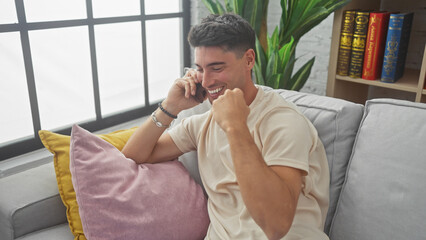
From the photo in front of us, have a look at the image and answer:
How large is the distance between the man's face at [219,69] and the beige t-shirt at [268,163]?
0.10 metres

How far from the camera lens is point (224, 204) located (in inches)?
50.1

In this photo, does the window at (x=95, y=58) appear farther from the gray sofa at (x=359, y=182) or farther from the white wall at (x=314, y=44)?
the gray sofa at (x=359, y=182)

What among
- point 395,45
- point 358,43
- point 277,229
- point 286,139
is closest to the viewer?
point 277,229

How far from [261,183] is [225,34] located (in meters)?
0.53

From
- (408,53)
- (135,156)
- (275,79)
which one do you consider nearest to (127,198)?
(135,156)

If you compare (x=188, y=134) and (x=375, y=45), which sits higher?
(x=375, y=45)

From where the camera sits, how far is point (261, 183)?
973 millimetres

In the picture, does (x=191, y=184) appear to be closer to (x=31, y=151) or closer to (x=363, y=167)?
(x=363, y=167)

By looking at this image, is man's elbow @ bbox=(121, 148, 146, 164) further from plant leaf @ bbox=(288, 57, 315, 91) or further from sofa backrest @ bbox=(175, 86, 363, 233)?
plant leaf @ bbox=(288, 57, 315, 91)

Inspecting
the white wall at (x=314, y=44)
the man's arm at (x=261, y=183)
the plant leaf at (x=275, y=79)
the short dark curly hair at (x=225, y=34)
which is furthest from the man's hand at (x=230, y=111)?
the white wall at (x=314, y=44)

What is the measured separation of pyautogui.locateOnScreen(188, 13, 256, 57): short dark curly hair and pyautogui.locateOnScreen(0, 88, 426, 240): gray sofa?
328mm

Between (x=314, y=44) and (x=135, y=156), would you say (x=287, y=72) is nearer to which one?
(x=314, y=44)

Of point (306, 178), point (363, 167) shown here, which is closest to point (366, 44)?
point (363, 167)

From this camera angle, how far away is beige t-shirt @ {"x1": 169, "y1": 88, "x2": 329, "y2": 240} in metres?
1.08
